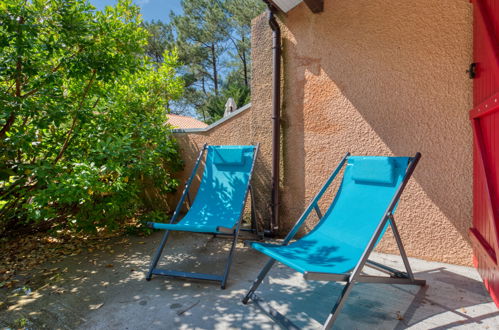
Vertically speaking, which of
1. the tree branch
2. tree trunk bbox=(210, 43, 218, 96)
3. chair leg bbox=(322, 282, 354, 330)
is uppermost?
tree trunk bbox=(210, 43, 218, 96)

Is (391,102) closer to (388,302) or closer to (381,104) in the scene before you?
(381,104)

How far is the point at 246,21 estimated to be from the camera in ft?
64.0

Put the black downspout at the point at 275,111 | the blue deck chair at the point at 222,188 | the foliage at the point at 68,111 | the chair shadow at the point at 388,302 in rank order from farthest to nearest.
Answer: the black downspout at the point at 275,111, the blue deck chair at the point at 222,188, the foliage at the point at 68,111, the chair shadow at the point at 388,302

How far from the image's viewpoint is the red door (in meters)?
2.26

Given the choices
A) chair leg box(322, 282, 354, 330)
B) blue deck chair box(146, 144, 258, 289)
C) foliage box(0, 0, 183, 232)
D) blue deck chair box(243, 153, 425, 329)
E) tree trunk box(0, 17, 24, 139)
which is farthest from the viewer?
blue deck chair box(146, 144, 258, 289)

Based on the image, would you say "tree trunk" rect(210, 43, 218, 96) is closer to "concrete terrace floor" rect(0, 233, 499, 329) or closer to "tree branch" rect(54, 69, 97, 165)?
"tree branch" rect(54, 69, 97, 165)

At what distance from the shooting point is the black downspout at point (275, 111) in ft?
13.3

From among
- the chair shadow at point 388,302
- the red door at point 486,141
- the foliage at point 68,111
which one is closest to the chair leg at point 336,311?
the chair shadow at point 388,302

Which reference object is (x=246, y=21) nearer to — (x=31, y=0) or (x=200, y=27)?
(x=200, y=27)

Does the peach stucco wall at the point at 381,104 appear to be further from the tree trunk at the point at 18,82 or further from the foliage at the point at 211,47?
the foliage at the point at 211,47

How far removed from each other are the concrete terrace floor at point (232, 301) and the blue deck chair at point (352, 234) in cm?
19

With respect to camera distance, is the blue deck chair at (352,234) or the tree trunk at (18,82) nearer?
the blue deck chair at (352,234)

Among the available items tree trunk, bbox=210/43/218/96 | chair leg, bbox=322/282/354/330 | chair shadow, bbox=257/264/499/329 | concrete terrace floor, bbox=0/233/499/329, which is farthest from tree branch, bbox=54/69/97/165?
tree trunk, bbox=210/43/218/96

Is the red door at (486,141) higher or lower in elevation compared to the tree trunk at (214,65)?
lower
